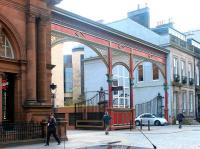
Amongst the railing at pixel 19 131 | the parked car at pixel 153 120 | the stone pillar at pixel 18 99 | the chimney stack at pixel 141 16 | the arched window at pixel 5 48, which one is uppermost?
the chimney stack at pixel 141 16

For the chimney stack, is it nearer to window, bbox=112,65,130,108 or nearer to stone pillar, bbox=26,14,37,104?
window, bbox=112,65,130,108

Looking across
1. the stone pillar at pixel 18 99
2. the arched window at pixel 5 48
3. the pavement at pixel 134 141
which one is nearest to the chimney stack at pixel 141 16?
the pavement at pixel 134 141

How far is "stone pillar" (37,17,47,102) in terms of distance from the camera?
18734 millimetres

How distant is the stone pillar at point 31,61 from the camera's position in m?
17.9

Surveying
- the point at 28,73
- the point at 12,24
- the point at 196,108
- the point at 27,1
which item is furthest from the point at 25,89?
the point at 196,108

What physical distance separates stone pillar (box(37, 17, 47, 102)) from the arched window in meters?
1.46

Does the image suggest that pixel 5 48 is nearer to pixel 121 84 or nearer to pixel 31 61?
pixel 31 61

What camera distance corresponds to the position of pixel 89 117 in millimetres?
30297

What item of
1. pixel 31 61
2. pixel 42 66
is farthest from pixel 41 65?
pixel 31 61

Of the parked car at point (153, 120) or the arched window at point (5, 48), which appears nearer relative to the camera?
the arched window at point (5, 48)

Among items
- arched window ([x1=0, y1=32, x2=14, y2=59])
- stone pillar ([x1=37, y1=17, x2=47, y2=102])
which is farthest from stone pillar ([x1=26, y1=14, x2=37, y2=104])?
arched window ([x1=0, y1=32, x2=14, y2=59])

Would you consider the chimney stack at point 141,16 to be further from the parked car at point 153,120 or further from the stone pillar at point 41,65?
the stone pillar at point 41,65

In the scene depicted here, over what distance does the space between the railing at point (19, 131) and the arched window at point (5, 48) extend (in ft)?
11.3

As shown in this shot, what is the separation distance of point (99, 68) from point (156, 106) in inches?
328
